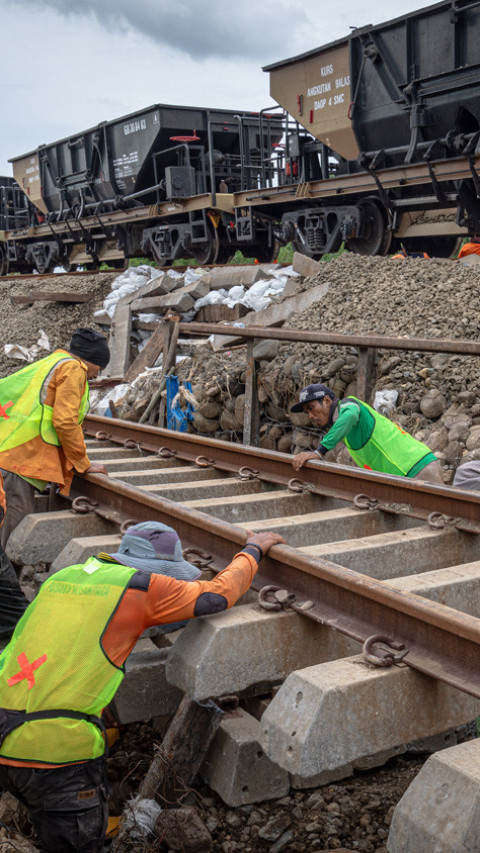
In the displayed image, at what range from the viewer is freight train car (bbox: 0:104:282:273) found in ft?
59.0

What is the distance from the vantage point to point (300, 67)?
15.4 metres

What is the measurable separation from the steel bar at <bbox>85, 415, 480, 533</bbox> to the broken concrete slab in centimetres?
416

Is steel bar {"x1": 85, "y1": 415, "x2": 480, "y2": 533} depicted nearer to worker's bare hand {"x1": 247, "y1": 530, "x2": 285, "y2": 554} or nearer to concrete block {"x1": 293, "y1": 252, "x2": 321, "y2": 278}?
worker's bare hand {"x1": 247, "y1": 530, "x2": 285, "y2": 554}

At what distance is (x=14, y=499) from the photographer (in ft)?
15.6

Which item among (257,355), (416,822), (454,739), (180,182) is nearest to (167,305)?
(257,355)

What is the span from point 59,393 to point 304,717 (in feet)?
8.95

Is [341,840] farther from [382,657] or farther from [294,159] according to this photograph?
[294,159]

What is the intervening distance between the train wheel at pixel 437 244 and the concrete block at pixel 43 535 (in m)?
11.5

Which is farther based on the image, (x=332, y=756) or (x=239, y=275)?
(x=239, y=275)

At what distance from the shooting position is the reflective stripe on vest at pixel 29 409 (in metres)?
4.59

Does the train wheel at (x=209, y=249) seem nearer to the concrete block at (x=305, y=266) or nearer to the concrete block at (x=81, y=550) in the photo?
the concrete block at (x=305, y=266)

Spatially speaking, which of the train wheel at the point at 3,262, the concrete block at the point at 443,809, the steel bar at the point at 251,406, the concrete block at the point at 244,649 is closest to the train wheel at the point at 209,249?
the steel bar at the point at 251,406

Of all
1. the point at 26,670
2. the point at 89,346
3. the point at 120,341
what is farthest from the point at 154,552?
the point at 120,341

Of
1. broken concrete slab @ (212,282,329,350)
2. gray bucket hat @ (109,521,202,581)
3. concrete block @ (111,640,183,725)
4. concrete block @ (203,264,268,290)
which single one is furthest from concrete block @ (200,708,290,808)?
concrete block @ (203,264,268,290)
